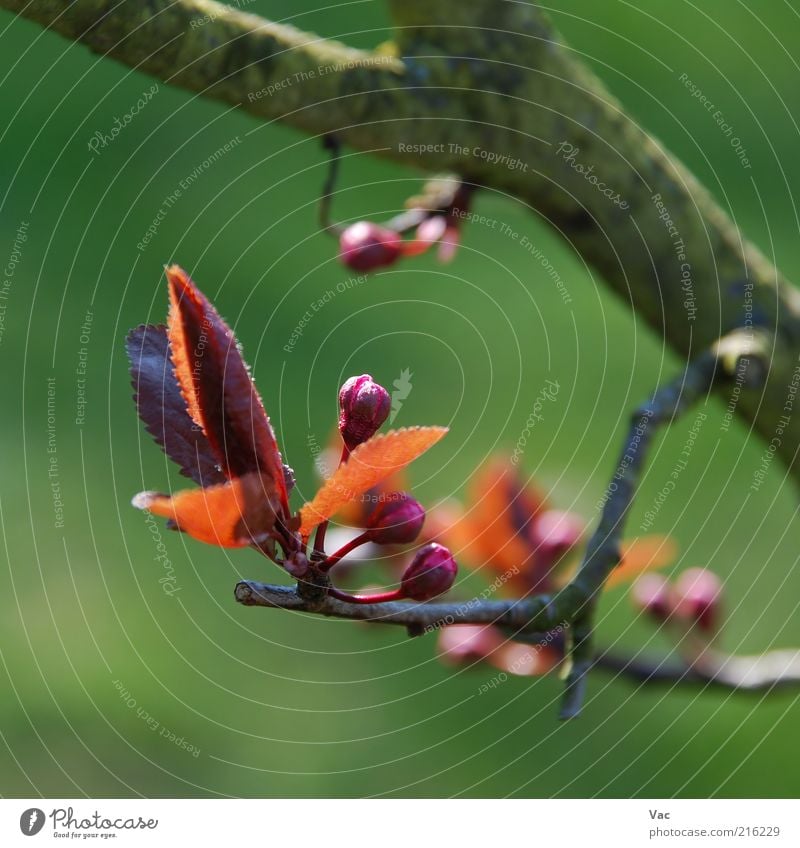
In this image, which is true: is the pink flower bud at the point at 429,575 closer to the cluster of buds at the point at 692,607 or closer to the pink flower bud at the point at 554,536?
the pink flower bud at the point at 554,536

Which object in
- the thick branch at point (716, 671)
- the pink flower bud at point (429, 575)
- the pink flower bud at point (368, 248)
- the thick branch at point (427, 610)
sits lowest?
the thick branch at point (716, 671)

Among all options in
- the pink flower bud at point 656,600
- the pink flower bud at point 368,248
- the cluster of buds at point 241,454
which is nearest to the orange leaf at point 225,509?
the cluster of buds at point 241,454

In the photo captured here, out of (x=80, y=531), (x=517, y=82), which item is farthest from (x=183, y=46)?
(x=80, y=531)

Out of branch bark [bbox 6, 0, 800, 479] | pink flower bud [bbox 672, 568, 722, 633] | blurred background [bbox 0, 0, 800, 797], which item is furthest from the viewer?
blurred background [bbox 0, 0, 800, 797]

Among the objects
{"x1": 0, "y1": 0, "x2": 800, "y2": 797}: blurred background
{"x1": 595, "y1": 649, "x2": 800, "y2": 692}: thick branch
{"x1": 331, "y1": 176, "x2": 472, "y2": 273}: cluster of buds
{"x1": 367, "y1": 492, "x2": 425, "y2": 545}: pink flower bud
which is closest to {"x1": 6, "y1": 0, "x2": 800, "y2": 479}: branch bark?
{"x1": 331, "y1": 176, "x2": 472, "y2": 273}: cluster of buds

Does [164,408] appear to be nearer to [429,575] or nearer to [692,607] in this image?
[429,575]

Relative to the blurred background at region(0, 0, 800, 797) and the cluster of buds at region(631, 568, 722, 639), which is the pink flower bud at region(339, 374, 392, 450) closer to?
the cluster of buds at region(631, 568, 722, 639)

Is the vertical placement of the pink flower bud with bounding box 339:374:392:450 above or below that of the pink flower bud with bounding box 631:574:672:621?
above
